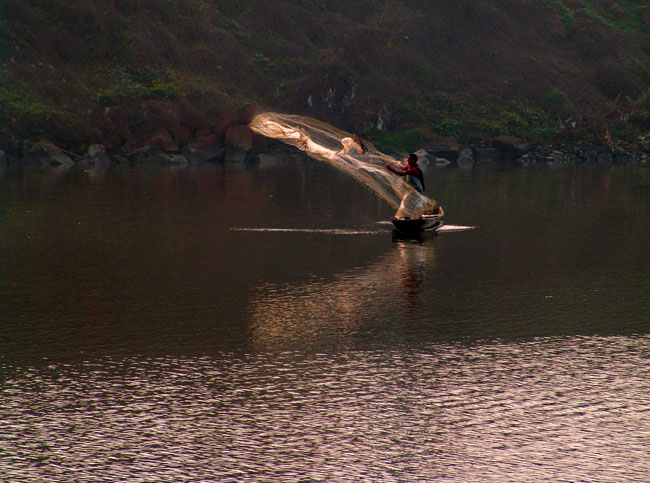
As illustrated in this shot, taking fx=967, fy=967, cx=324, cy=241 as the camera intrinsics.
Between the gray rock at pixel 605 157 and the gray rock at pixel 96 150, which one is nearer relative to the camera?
the gray rock at pixel 96 150

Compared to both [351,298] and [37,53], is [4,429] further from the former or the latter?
[37,53]

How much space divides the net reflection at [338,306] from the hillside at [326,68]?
176ft

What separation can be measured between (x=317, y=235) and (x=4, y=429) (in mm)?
14558

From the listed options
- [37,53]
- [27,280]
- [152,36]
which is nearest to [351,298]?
[27,280]

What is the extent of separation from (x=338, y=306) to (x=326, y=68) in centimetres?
7597

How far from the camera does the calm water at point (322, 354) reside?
24.4 feet

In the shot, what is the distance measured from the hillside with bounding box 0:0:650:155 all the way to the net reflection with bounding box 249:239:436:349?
53533 mm

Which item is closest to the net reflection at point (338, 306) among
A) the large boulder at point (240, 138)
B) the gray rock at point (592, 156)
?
the large boulder at point (240, 138)

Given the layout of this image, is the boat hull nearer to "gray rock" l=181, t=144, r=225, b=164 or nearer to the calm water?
the calm water

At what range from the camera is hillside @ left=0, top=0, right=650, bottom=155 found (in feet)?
240

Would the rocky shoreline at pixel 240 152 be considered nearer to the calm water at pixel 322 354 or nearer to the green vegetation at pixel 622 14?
the calm water at pixel 322 354

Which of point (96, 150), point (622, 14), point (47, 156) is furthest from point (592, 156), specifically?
point (622, 14)

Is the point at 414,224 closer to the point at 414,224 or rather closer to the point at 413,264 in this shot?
the point at 414,224

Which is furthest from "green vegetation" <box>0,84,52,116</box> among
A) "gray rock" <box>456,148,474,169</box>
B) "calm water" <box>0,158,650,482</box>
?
"calm water" <box>0,158,650,482</box>
